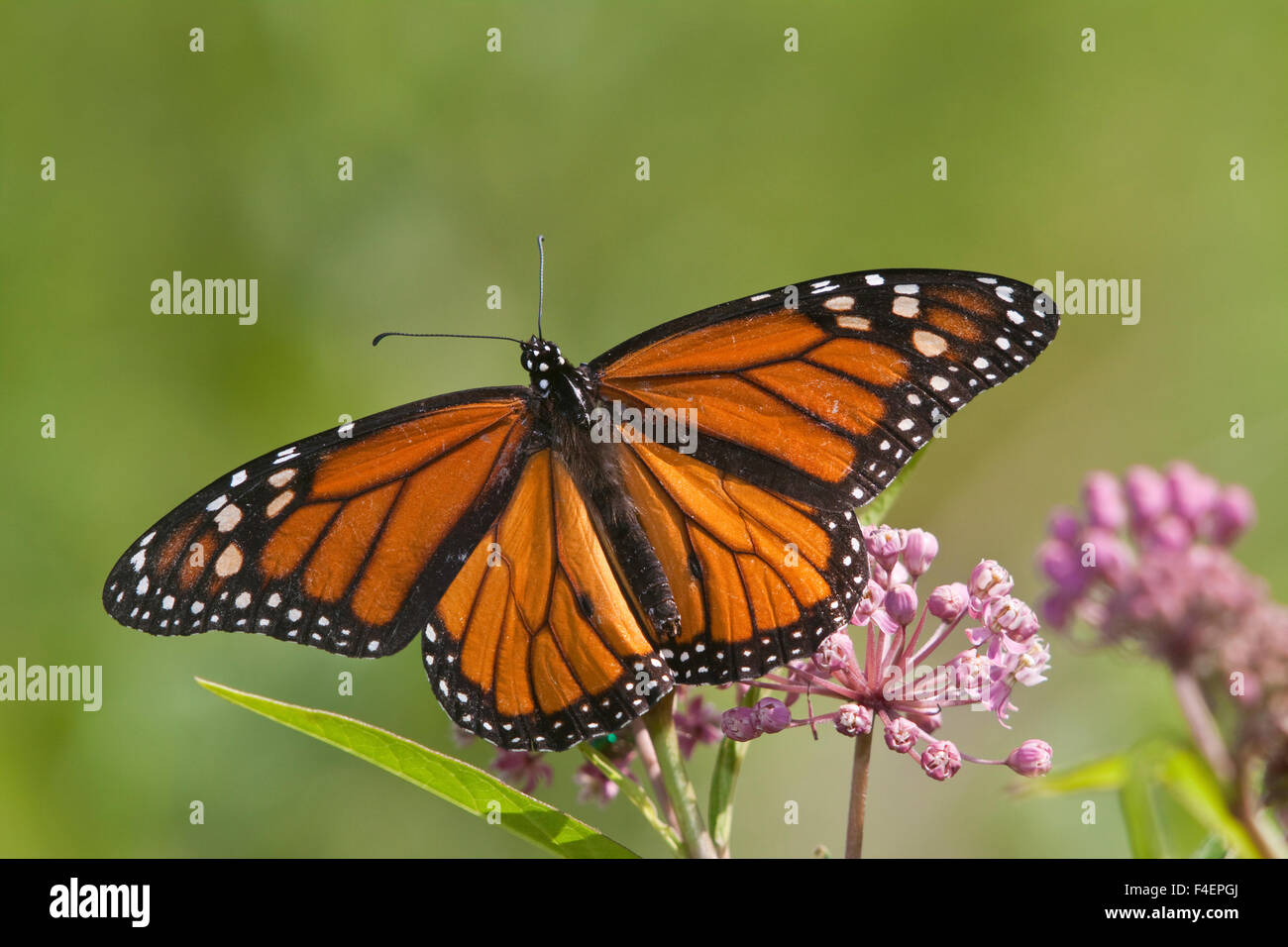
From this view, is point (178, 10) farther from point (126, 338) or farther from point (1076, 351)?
point (1076, 351)

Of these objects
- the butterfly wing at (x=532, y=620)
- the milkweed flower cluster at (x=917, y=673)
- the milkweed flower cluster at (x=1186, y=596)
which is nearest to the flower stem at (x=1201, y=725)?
the milkweed flower cluster at (x=1186, y=596)

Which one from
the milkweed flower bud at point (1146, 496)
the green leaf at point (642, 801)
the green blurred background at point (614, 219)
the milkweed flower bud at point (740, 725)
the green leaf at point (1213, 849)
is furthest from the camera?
the green blurred background at point (614, 219)

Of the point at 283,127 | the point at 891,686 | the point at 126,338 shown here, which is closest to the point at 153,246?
the point at 126,338

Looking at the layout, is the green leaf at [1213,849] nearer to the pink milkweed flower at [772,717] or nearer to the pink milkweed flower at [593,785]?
the pink milkweed flower at [772,717]

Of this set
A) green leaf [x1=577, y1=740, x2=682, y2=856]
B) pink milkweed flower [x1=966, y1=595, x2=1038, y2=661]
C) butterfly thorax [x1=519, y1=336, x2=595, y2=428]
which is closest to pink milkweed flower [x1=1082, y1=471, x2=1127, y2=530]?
pink milkweed flower [x1=966, y1=595, x2=1038, y2=661]

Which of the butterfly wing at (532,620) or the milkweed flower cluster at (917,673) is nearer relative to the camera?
the milkweed flower cluster at (917,673)
